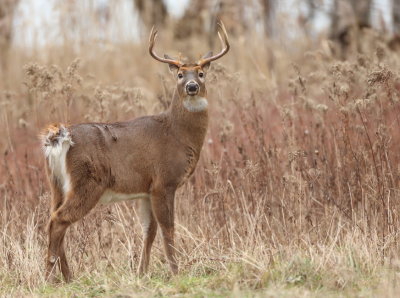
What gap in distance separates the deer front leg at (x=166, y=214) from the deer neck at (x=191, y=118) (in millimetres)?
491

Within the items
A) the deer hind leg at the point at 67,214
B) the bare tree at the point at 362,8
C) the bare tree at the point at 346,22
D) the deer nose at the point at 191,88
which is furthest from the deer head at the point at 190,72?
the bare tree at the point at 362,8

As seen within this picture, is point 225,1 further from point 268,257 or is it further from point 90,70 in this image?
point 268,257

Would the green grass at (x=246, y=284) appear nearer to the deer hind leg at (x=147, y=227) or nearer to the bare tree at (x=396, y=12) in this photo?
the deer hind leg at (x=147, y=227)

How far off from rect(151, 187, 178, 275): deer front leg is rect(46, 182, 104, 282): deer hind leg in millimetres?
461

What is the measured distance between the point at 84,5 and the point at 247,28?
2685mm

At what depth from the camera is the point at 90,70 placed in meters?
12.0

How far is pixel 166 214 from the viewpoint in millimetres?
6012

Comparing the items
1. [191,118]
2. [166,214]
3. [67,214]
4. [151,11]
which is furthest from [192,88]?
[151,11]

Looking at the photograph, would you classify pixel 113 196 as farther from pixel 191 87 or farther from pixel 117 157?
pixel 191 87

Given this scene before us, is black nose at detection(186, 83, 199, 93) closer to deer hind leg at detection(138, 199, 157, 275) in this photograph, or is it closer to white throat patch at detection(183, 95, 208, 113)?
white throat patch at detection(183, 95, 208, 113)

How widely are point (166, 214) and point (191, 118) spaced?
→ 0.82 metres

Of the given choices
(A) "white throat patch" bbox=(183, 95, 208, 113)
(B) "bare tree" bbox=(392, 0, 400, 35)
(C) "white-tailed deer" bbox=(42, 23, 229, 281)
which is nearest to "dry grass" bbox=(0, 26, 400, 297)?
(C) "white-tailed deer" bbox=(42, 23, 229, 281)

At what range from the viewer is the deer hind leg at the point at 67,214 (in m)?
5.73

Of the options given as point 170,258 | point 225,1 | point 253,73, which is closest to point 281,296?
point 170,258
